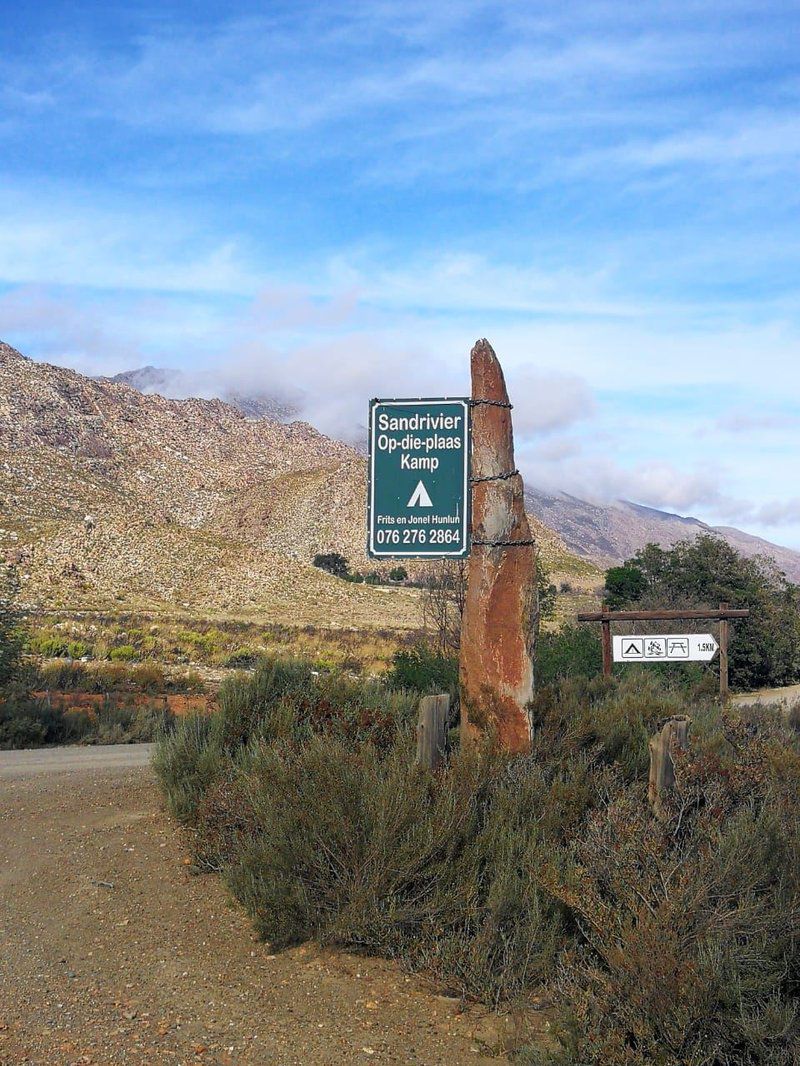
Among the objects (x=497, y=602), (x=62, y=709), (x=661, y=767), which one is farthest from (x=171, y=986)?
(x=62, y=709)

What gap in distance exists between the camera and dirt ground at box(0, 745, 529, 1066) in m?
4.80

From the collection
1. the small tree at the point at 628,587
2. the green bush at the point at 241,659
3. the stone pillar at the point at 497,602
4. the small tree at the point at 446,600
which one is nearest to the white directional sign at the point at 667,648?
the small tree at the point at 446,600

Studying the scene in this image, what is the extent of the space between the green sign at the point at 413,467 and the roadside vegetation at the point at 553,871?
1.54 m

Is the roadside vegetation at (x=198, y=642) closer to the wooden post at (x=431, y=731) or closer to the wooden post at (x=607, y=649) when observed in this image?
the wooden post at (x=607, y=649)

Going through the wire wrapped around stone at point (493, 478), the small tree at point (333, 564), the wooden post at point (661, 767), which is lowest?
the wooden post at point (661, 767)

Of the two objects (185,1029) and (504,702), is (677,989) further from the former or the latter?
(504,702)

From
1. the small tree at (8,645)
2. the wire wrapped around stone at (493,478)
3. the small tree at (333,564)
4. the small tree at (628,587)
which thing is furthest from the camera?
the small tree at (333,564)

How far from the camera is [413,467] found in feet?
26.5

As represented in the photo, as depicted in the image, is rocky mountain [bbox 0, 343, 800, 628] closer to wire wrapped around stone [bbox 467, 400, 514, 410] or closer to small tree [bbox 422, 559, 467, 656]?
small tree [bbox 422, 559, 467, 656]

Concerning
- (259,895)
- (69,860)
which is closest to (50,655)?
(69,860)

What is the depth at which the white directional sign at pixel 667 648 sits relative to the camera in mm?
14547

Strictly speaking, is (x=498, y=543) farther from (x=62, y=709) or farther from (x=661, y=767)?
(x=62, y=709)

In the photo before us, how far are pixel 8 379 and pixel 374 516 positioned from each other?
97.9m

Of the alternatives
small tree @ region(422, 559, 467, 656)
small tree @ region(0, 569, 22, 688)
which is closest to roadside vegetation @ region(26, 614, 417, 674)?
small tree @ region(422, 559, 467, 656)
